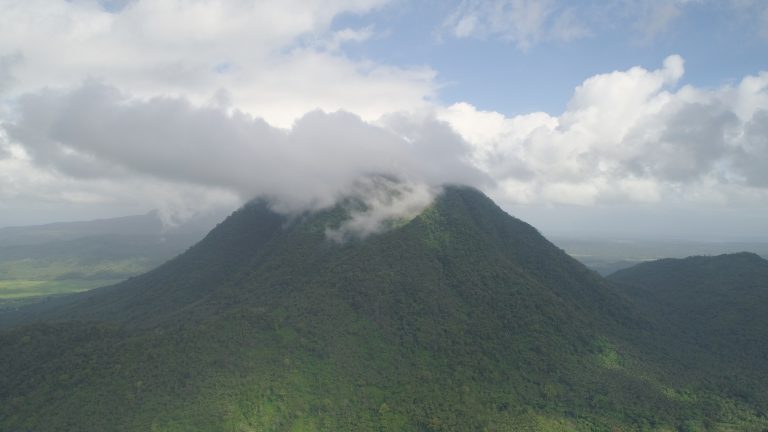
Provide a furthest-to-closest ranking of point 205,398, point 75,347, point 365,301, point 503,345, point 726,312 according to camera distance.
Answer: point 726,312 < point 365,301 < point 503,345 < point 75,347 < point 205,398

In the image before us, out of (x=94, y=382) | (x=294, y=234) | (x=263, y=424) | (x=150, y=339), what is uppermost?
(x=294, y=234)

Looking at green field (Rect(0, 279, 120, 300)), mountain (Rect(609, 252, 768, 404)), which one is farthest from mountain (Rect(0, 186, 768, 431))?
green field (Rect(0, 279, 120, 300))

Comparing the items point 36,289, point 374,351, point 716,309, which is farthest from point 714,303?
point 36,289

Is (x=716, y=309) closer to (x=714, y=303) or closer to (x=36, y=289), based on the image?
(x=714, y=303)

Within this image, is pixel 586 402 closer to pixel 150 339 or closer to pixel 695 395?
pixel 695 395

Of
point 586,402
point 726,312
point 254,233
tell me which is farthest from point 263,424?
point 726,312

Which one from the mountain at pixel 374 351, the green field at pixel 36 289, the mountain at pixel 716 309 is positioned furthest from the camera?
the green field at pixel 36 289

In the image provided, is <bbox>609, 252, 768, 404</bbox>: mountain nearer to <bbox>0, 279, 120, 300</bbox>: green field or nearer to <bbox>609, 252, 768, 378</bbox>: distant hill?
<bbox>609, 252, 768, 378</bbox>: distant hill

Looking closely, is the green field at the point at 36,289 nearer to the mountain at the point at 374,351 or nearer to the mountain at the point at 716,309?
the mountain at the point at 374,351

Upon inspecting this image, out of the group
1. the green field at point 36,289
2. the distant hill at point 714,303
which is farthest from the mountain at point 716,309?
the green field at point 36,289
